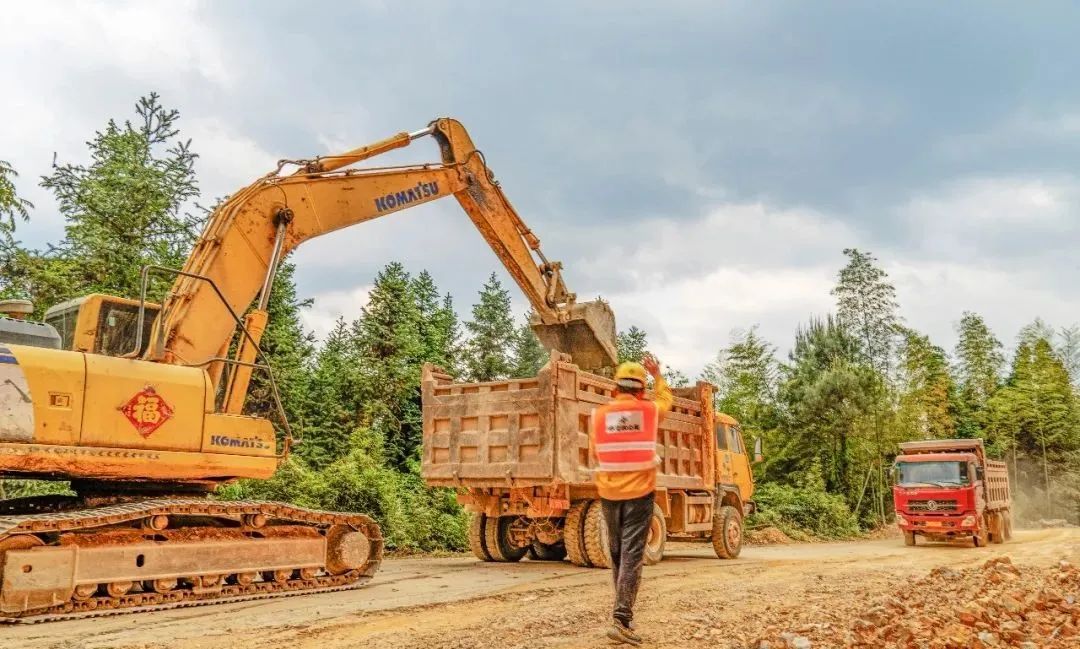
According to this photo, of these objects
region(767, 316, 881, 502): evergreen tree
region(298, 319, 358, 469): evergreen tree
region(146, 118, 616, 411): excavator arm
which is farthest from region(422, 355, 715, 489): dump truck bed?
region(767, 316, 881, 502): evergreen tree

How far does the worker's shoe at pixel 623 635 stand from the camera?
527 centimetres

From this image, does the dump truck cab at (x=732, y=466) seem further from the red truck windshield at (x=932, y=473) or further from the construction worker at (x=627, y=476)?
the construction worker at (x=627, y=476)

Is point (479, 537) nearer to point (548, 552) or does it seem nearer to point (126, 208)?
point (548, 552)

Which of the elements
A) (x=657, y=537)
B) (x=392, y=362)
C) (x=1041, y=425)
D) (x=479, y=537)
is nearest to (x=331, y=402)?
(x=392, y=362)

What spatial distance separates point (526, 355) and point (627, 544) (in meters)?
26.9

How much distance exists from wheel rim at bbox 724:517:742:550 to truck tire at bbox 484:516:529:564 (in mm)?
3790

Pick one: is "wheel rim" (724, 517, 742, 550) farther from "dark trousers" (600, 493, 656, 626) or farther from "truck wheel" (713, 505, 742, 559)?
"dark trousers" (600, 493, 656, 626)

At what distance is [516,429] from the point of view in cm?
1077

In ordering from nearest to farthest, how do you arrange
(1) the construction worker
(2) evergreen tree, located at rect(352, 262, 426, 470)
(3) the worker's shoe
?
(3) the worker's shoe
(1) the construction worker
(2) evergreen tree, located at rect(352, 262, 426, 470)

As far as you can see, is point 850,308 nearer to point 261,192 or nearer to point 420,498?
point 420,498

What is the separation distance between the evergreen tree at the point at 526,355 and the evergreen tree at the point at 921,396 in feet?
43.5

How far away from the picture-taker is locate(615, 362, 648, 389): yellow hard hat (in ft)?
20.2

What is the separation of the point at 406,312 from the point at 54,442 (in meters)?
19.0

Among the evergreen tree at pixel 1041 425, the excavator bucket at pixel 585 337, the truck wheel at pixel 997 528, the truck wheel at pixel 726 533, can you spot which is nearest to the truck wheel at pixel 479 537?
the excavator bucket at pixel 585 337
